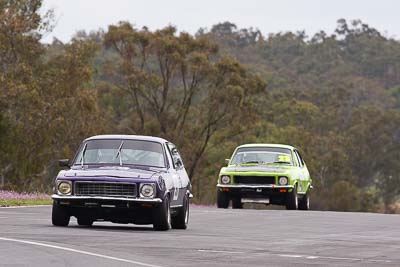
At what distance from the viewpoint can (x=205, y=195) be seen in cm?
7781

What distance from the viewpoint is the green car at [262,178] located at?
31.5m

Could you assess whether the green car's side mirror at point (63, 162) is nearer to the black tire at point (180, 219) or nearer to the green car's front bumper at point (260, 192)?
the black tire at point (180, 219)

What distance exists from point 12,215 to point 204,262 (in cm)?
973

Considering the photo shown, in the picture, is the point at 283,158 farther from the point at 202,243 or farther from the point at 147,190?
the point at 202,243

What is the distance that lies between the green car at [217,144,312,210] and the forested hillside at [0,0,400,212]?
1596cm

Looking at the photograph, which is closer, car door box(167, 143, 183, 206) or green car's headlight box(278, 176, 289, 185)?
car door box(167, 143, 183, 206)

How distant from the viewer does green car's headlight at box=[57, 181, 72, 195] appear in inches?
720

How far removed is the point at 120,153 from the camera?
760 inches

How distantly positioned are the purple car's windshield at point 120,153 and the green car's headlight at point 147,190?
0.97 meters

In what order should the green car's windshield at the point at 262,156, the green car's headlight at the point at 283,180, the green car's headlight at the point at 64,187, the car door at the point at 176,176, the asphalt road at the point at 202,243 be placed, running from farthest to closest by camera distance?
the green car's windshield at the point at 262,156
the green car's headlight at the point at 283,180
the car door at the point at 176,176
the green car's headlight at the point at 64,187
the asphalt road at the point at 202,243

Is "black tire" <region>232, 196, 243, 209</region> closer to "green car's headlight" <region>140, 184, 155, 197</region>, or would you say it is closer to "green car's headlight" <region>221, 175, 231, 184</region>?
"green car's headlight" <region>221, 175, 231, 184</region>

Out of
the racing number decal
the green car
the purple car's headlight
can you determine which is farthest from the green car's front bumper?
the purple car's headlight

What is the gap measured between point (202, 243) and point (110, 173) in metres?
2.67

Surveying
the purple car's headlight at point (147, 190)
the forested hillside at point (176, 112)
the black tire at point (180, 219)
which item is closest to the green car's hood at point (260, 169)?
the black tire at point (180, 219)
